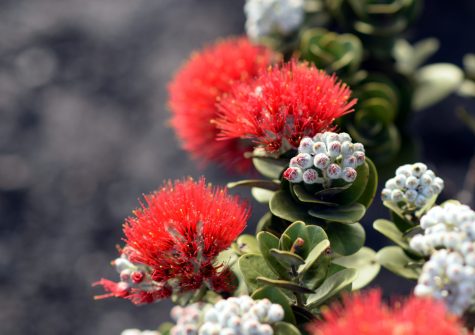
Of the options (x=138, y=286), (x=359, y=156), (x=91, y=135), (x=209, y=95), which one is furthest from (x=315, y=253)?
(x=91, y=135)

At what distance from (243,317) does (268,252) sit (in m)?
0.10

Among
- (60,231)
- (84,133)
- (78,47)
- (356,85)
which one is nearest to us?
(356,85)

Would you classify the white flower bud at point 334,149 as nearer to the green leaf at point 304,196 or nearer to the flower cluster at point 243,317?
the green leaf at point 304,196

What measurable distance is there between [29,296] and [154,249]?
4.64 ft

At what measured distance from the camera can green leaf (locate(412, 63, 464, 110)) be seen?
4.05 ft

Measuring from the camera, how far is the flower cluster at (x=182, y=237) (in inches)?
29.6

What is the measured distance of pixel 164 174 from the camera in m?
2.17

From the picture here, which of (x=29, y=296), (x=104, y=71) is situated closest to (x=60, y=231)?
(x=29, y=296)

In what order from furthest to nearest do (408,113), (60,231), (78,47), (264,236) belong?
(78,47)
(60,231)
(408,113)
(264,236)

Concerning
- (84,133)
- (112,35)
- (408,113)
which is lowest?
(408,113)

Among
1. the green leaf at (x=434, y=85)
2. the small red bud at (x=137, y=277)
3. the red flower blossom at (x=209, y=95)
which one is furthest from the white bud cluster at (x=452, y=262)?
the green leaf at (x=434, y=85)

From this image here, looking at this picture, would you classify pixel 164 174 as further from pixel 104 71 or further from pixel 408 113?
pixel 408 113

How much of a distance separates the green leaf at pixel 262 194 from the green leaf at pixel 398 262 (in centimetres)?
17

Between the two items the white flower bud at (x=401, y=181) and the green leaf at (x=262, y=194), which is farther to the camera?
the green leaf at (x=262, y=194)
